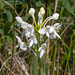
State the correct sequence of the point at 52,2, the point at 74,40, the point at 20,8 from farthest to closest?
the point at 74,40 < the point at 20,8 < the point at 52,2

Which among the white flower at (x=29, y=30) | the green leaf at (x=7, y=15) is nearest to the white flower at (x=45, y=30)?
the white flower at (x=29, y=30)

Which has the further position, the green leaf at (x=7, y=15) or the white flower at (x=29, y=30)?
the green leaf at (x=7, y=15)

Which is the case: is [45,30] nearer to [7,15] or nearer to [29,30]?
[29,30]

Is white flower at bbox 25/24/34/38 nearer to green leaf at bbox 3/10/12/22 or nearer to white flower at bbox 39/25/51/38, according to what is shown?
white flower at bbox 39/25/51/38

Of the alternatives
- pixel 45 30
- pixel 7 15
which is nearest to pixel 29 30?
pixel 45 30

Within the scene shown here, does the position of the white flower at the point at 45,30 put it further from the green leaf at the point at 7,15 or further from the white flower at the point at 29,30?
the green leaf at the point at 7,15

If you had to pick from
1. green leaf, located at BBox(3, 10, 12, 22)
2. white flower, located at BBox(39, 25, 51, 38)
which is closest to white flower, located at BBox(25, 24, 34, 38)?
white flower, located at BBox(39, 25, 51, 38)

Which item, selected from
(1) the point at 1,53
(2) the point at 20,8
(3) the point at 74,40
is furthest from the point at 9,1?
(3) the point at 74,40

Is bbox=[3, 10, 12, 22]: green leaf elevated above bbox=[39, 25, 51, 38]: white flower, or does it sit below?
above

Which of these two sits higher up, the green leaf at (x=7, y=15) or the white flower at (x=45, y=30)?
the green leaf at (x=7, y=15)

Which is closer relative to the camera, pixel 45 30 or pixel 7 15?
pixel 45 30

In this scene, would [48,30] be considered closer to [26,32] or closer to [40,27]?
[40,27]
